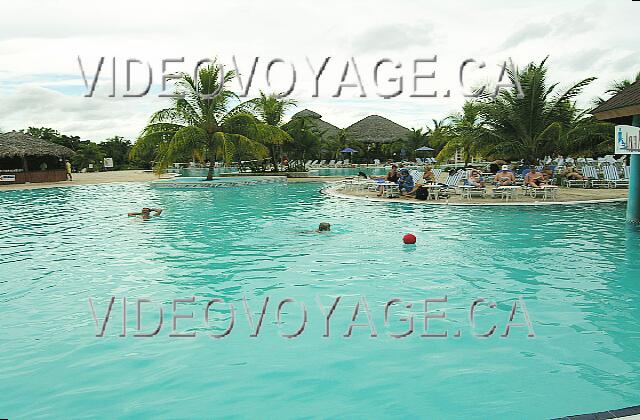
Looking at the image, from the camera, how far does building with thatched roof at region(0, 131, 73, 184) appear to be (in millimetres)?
29422

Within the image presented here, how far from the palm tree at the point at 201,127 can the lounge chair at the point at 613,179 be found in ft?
53.1

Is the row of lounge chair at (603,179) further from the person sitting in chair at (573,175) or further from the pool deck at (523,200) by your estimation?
the pool deck at (523,200)

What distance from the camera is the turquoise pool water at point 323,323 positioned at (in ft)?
13.6

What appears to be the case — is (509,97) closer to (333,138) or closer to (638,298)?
(638,298)

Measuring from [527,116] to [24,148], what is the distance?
2571 cm

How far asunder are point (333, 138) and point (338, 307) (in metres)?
44.0

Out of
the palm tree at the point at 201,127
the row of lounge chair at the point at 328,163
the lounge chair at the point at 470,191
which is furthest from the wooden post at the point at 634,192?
the row of lounge chair at the point at 328,163

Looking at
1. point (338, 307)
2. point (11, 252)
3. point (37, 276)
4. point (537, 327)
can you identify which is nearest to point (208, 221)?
point (11, 252)

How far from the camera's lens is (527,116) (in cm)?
2041

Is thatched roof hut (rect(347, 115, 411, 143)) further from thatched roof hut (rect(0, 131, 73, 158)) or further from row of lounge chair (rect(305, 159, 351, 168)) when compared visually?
thatched roof hut (rect(0, 131, 73, 158))

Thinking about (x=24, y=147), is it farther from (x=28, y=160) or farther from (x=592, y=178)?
→ (x=592, y=178)

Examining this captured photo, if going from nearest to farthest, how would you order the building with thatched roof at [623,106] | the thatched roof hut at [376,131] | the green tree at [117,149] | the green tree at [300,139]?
1. the building with thatched roof at [623,106]
2. the green tree at [300,139]
3. the thatched roof hut at [376,131]
4. the green tree at [117,149]

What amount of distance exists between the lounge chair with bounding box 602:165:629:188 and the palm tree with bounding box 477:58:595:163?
1964mm

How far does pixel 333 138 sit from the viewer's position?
1950 inches
